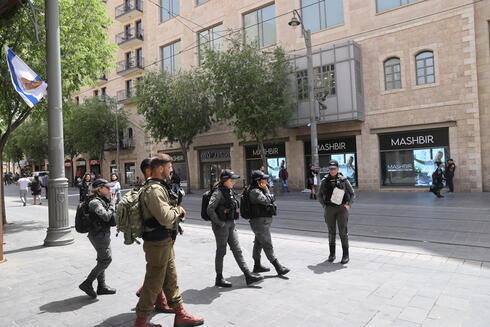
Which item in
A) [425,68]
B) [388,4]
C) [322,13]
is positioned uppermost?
[322,13]

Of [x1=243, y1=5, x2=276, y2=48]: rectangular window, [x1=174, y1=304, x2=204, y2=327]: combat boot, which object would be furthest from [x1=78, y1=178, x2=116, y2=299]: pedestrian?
[x1=243, y1=5, x2=276, y2=48]: rectangular window

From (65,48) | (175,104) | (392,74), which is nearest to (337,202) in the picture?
(65,48)

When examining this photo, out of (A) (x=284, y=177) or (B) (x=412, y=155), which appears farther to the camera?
(A) (x=284, y=177)

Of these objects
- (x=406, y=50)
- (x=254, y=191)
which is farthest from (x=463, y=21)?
(x=254, y=191)

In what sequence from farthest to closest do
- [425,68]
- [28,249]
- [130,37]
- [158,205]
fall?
1. [130,37]
2. [425,68]
3. [28,249]
4. [158,205]

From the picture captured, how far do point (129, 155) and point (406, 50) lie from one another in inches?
1016

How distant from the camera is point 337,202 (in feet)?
19.1

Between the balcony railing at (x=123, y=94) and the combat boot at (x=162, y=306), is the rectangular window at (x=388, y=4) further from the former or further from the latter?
the balcony railing at (x=123, y=94)

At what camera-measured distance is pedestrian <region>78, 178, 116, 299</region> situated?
14.7ft

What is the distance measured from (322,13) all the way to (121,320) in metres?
20.9

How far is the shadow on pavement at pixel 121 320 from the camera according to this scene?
376 cm

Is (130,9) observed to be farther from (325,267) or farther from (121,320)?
(121,320)

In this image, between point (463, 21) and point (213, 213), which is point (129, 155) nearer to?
point (463, 21)

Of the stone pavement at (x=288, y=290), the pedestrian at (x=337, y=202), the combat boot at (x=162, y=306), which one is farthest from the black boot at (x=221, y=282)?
the pedestrian at (x=337, y=202)
